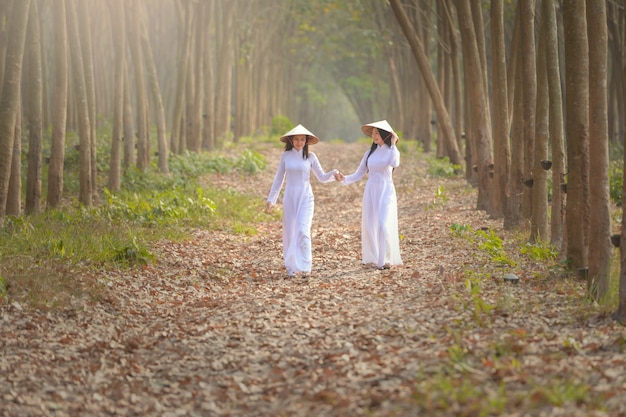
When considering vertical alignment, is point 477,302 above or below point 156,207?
below

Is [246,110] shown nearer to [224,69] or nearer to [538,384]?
[224,69]

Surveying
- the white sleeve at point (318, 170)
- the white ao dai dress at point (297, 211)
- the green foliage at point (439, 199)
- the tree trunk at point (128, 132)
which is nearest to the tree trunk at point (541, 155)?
the white sleeve at point (318, 170)

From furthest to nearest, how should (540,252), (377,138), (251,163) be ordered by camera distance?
(251,163) < (377,138) < (540,252)

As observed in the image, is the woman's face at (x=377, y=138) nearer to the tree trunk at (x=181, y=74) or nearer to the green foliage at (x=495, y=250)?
the green foliage at (x=495, y=250)

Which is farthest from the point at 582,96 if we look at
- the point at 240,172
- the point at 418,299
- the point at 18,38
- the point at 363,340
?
the point at 240,172

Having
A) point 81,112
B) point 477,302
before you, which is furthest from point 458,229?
point 81,112

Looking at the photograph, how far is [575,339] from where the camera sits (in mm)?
6289

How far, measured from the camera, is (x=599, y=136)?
24.2 feet

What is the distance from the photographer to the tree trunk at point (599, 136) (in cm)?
735

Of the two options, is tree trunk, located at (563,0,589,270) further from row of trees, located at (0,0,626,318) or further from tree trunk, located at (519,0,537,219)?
tree trunk, located at (519,0,537,219)

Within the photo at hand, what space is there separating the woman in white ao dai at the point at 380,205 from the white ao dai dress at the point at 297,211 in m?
0.79

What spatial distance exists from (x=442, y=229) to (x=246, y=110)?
20.9 meters

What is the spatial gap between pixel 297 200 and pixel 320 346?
12.8 ft

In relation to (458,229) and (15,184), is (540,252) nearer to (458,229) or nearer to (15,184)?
(458,229)
